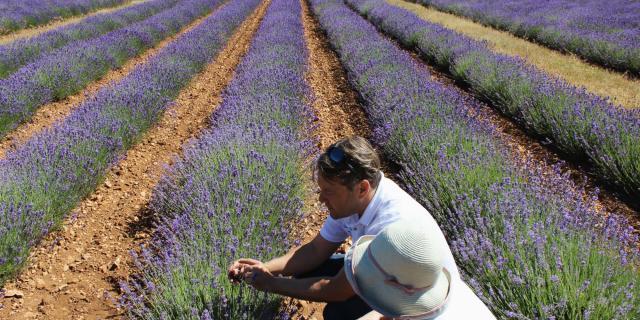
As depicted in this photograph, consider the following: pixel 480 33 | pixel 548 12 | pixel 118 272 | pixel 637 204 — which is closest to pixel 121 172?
pixel 118 272

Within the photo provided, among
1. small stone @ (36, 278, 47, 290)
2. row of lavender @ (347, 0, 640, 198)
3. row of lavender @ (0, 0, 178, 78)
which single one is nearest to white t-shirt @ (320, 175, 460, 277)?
small stone @ (36, 278, 47, 290)

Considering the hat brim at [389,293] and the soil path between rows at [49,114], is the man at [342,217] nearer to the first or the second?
the hat brim at [389,293]

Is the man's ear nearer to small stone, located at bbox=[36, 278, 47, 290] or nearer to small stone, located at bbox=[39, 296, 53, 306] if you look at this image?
small stone, located at bbox=[39, 296, 53, 306]

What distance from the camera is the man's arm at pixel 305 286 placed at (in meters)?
1.76

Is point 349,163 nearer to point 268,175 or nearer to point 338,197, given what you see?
point 338,197

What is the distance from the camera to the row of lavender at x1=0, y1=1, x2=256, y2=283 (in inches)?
110

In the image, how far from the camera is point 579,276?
6.67ft

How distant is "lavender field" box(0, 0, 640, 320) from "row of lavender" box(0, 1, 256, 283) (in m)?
0.02

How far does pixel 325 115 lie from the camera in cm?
591

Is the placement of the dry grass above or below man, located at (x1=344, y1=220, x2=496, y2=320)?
below

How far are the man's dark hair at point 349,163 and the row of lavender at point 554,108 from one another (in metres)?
2.92

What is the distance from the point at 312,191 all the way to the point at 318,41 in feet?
27.3

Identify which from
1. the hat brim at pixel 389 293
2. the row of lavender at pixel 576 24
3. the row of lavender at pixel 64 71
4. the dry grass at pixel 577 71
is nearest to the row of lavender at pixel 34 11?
the row of lavender at pixel 64 71

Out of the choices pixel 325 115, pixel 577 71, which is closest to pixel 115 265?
pixel 325 115
